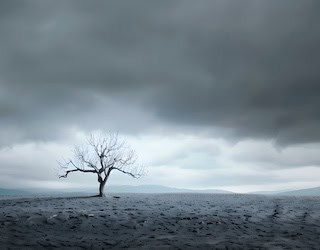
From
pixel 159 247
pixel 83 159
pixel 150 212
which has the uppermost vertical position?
pixel 83 159

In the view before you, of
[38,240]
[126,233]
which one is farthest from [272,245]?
[38,240]

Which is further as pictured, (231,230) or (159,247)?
(231,230)

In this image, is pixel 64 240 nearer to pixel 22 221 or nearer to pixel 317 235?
pixel 22 221

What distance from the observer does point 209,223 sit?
23.7 m

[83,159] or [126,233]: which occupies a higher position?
[83,159]

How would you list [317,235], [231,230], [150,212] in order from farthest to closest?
[150,212]
[231,230]
[317,235]

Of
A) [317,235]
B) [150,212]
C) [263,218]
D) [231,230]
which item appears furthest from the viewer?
[150,212]

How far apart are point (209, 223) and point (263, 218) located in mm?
5044

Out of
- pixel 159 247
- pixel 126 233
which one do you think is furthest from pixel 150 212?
pixel 159 247

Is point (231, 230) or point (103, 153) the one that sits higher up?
point (103, 153)

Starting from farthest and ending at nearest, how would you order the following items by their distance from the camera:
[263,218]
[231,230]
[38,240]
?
[263,218]
[231,230]
[38,240]

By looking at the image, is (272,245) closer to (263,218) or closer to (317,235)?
(317,235)

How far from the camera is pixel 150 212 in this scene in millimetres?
28828

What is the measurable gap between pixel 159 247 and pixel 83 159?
111 feet
